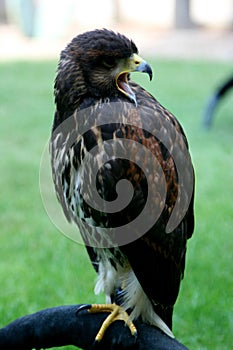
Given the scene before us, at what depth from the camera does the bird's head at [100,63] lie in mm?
2637

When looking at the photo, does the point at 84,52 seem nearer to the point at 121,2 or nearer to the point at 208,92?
the point at 208,92

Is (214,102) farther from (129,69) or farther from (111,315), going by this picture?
(129,69)

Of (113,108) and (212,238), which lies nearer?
(113,108)

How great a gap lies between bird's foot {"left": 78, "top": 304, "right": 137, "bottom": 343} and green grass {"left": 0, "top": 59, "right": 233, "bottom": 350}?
3.92 ft

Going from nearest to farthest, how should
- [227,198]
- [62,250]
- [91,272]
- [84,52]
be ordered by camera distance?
[84,52]
[91,272]
[62,250]
[227,198]

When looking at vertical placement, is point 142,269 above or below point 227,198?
above

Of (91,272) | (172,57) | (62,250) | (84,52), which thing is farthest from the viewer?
(172,57)

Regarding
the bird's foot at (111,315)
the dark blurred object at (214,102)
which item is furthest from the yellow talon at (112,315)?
the dark blurred object at (214,102)

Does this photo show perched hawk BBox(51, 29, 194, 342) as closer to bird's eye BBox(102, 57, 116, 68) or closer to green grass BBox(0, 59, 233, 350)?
bird's eye BBox(102, 57, 116, 68)

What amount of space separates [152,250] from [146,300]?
288 mm

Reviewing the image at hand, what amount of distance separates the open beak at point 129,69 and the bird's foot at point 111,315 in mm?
824

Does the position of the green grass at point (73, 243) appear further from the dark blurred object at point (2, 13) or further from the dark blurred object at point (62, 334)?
the dark blurred object at point (2, 13)

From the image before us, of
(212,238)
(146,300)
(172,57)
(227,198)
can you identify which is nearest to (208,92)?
(172,57)

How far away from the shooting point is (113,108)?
2693mm
